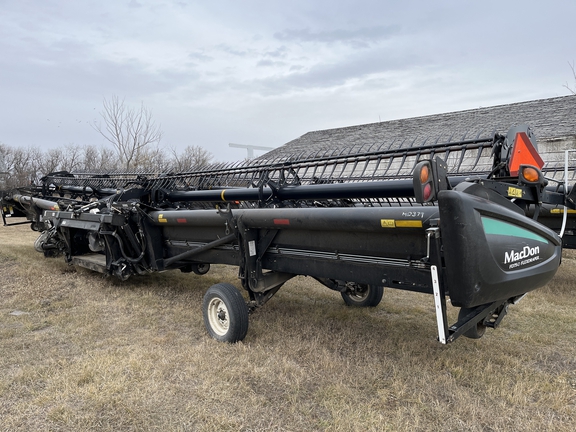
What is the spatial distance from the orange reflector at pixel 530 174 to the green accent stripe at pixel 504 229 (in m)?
0.43

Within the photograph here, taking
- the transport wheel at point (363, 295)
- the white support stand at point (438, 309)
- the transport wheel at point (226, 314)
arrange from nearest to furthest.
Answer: the white support stand at point (438, 309)
the transport wheel at point (226, 314)
the transport wheel at point (363, 295)

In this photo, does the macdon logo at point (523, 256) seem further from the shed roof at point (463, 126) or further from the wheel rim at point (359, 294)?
the shed roof at point (463, 126)

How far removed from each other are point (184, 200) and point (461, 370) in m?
3.54

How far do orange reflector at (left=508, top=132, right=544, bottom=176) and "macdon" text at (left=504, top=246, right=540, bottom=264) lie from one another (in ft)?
1.98

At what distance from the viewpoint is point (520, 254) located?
267 centimetres

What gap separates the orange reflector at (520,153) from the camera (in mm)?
3100

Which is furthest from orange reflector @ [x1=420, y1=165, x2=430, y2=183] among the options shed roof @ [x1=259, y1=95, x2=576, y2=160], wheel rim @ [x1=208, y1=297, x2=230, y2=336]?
shed roof @ [x1=259, y1=95, x2=576, y2=160]

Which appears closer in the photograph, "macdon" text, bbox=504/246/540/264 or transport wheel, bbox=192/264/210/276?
"macdon" text, bbox=504/246/540/264

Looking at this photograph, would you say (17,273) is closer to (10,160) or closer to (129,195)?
(129,195)

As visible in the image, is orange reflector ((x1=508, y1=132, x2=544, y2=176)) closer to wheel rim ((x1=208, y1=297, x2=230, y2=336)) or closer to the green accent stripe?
the green accent stripe

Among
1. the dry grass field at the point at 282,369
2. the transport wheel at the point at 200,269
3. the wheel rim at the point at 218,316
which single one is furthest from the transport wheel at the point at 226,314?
the transport wheel at the point at 200,269

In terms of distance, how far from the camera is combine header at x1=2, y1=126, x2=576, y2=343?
2.50 metres

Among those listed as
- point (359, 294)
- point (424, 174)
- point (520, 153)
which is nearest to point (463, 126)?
point (359, 294)

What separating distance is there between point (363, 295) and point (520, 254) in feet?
7.78
